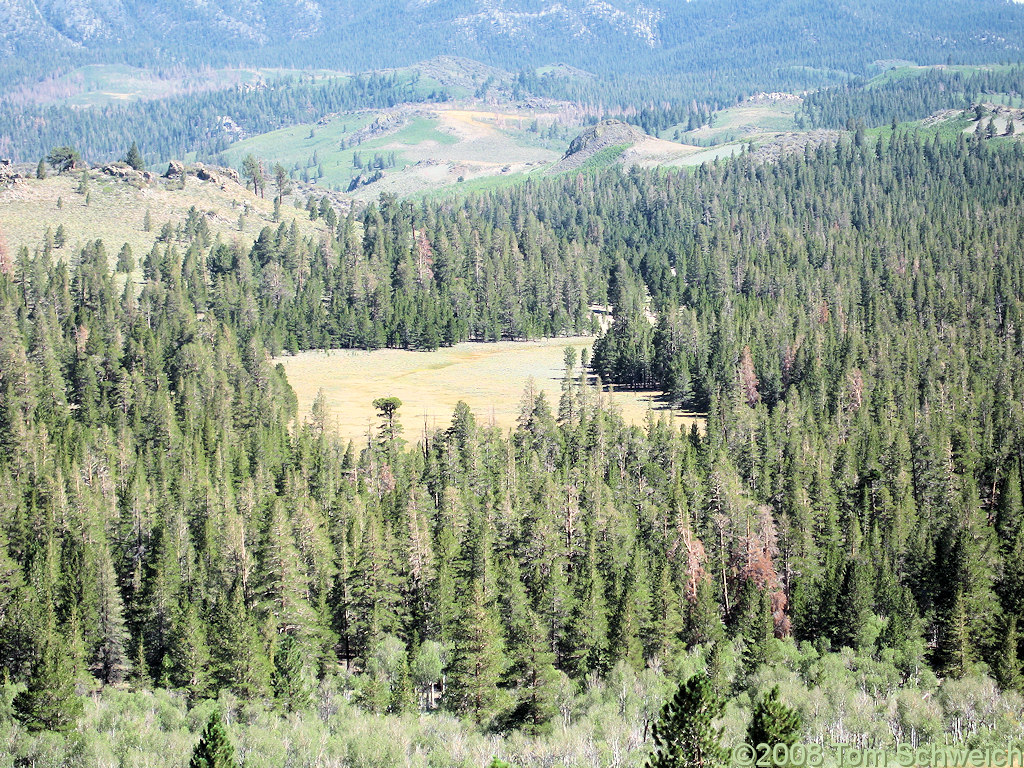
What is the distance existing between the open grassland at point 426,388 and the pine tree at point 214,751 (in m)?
93.0

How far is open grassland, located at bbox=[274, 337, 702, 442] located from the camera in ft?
495

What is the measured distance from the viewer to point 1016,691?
6594 cm

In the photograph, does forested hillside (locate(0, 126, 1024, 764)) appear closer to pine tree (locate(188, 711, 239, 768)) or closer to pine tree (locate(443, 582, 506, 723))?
pine tree (locate(443, 582, 506, 723))

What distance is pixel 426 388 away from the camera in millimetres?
173875

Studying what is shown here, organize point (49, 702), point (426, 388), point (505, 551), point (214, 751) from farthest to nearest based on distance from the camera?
1. point (426, 388)
2. point (505, 551)
3. point (49, 702)
4. point (214, 751)

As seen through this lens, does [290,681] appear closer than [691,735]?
No

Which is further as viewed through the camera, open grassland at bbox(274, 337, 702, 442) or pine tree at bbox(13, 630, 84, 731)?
open grassland at bbox(274, 337, 702, 442)

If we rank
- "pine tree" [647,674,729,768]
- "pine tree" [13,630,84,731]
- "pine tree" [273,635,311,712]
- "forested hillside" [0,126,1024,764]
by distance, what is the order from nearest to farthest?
"pine tree" [647,674,729,768]
"pine tree" [13,630,84,731]
"pine tree" [273,635,311,712]
"forested hillside" [0,126,1024,764]

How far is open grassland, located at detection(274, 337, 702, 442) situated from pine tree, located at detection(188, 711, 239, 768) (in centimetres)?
9297

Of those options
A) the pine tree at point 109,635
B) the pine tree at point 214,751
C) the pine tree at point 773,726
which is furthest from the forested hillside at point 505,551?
the pine tree at point 214,751

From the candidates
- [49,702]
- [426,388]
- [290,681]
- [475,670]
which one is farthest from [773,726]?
[426,388]

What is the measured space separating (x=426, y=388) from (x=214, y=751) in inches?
5151

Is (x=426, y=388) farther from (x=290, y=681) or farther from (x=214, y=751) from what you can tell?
(x=214, y=751)

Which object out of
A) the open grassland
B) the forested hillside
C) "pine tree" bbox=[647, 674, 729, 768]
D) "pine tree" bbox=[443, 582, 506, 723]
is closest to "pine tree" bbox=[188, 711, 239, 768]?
"pine tree" bbox=[647, 674, 729, 768]
